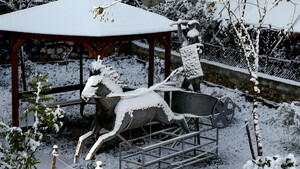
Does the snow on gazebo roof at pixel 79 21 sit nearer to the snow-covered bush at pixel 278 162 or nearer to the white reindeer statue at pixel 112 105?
the white reindeer statue at pixel 112 105

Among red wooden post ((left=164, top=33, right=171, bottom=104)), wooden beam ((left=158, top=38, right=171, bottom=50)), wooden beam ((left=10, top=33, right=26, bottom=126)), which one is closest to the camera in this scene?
wooden beam ((left=10, top=33, right=26, bottom=126))

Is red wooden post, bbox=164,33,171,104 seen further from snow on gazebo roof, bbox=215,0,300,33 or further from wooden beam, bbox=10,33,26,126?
snow on gazebo roof, bbox=215,0,300,33

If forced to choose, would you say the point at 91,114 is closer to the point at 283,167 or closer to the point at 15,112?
the point at 15,112

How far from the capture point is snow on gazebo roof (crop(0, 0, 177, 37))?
10.3 m

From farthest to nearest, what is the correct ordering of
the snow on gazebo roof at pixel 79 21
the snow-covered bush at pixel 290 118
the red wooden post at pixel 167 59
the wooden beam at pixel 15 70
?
1. the red wooden post at pixel 167 59
2. the snow-covered bush at pixel 290 118
3. the wooden beam at pixel 15 70
4. the snow on gazebo roof at pixel 79 21

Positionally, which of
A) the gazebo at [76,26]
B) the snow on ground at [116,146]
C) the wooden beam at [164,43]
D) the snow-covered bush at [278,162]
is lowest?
the snow on ground at [116,146]

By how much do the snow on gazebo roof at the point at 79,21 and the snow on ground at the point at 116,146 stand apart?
2.29 metres

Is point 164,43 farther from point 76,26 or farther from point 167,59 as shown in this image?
point 76,26

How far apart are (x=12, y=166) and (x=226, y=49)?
34.2 feet

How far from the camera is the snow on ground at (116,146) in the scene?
10.5 metres

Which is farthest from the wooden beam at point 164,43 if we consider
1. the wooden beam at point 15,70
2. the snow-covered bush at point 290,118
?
the wooden beam at point 15,70

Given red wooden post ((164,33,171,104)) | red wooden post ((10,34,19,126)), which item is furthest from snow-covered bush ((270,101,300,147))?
red wooden post ((10,34,19,126))

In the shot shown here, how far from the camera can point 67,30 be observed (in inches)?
402

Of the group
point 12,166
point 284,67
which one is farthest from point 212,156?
point 284,67
